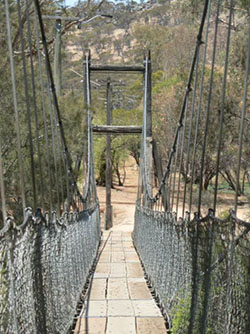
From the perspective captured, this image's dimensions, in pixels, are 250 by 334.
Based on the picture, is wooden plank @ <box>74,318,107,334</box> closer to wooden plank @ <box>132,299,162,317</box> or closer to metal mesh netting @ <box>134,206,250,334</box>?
wooden plank @ <box>132,299,162,317</box>

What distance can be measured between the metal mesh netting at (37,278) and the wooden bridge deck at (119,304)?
0.18m

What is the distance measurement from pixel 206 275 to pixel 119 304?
153 cm

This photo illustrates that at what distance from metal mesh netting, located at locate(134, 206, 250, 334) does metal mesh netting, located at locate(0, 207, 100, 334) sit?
1.80 feet

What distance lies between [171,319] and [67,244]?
67cm

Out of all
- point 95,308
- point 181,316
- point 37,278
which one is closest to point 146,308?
point 95,308

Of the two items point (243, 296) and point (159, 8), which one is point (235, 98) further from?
point (159, 8)

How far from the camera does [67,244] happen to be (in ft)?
→ 9.23

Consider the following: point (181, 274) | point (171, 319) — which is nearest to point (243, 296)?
point (181, 274)

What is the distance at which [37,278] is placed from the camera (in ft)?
5.87

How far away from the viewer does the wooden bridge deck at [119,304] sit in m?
2.81

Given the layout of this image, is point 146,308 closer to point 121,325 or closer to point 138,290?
point 121,325

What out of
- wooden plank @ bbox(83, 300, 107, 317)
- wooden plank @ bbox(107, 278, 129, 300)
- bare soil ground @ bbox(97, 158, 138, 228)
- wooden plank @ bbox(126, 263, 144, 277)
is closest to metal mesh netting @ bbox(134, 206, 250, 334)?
wooden plank @ bbox(83, 300, 107, 317)

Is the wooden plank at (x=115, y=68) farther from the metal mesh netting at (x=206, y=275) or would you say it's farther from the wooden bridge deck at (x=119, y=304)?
the metal mesh netting at (x=206, y=275)

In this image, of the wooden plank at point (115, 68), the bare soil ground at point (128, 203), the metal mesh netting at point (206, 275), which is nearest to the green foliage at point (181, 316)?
the metal mesh netting at point (206, 275)
